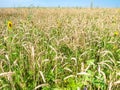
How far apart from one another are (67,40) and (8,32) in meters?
1.49

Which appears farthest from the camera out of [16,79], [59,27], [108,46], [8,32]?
[59,27]

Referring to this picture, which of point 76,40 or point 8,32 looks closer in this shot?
point 76,40

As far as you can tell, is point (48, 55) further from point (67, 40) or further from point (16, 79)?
point (16, 79)

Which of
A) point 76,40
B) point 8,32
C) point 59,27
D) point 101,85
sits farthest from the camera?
point 59,27

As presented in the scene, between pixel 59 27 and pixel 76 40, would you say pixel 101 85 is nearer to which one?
→ pixel 76 40

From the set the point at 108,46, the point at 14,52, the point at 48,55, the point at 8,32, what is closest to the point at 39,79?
the point at 48,55

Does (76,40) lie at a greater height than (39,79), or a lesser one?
greater

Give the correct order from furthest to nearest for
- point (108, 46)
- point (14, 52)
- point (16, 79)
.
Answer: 1. point (108, 46)
2. point (14, 52)
3. point (16, 79)

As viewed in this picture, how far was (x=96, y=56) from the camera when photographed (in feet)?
12.0

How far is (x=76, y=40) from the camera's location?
3.52 m

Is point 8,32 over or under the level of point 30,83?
over

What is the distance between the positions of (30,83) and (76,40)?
39.6 inches

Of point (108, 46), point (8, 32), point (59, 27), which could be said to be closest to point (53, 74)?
point (108, 46)

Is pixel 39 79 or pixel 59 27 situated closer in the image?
pixel 39 79
